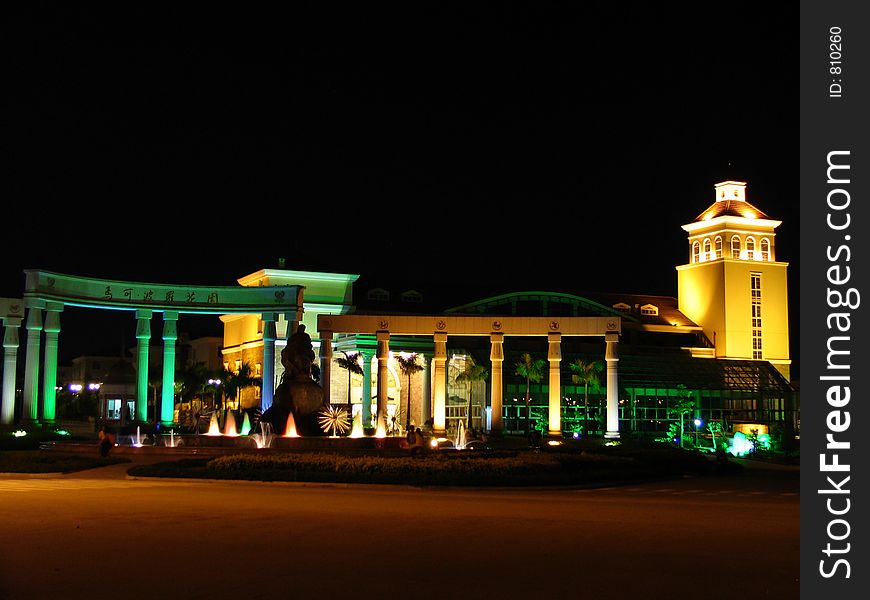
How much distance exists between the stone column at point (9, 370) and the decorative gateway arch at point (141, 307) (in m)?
0.29

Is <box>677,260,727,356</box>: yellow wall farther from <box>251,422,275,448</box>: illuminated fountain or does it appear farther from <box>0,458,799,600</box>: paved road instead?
<box>0,458,799,600</box>: paved road

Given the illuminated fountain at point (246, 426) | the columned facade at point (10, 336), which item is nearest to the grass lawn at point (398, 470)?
the illuminated fountain at point (246, 426)

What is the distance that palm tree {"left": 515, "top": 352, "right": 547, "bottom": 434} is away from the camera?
75125 millimetres

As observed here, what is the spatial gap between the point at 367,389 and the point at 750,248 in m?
42.0

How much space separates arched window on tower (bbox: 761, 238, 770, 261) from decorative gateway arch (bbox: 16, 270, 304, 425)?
5234 cm

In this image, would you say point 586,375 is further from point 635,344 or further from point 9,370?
point 9,370

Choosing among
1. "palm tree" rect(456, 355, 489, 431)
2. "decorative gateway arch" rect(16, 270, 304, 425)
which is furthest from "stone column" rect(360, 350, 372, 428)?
"decorative gateway arch" rect(16, 270, 304, 425)

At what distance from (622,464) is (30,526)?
847 inches

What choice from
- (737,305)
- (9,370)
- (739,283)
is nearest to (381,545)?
(9,370)

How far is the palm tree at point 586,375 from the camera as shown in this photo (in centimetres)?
7581

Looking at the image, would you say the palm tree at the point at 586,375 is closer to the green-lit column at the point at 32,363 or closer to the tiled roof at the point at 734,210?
the tiled roof at the point at 734,210

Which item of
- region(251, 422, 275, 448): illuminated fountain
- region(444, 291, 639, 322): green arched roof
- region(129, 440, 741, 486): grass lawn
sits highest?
region(444, 291, 639, 322): green arched roof

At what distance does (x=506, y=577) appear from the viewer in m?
13.5

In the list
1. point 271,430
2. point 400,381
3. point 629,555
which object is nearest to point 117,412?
point 400,381
